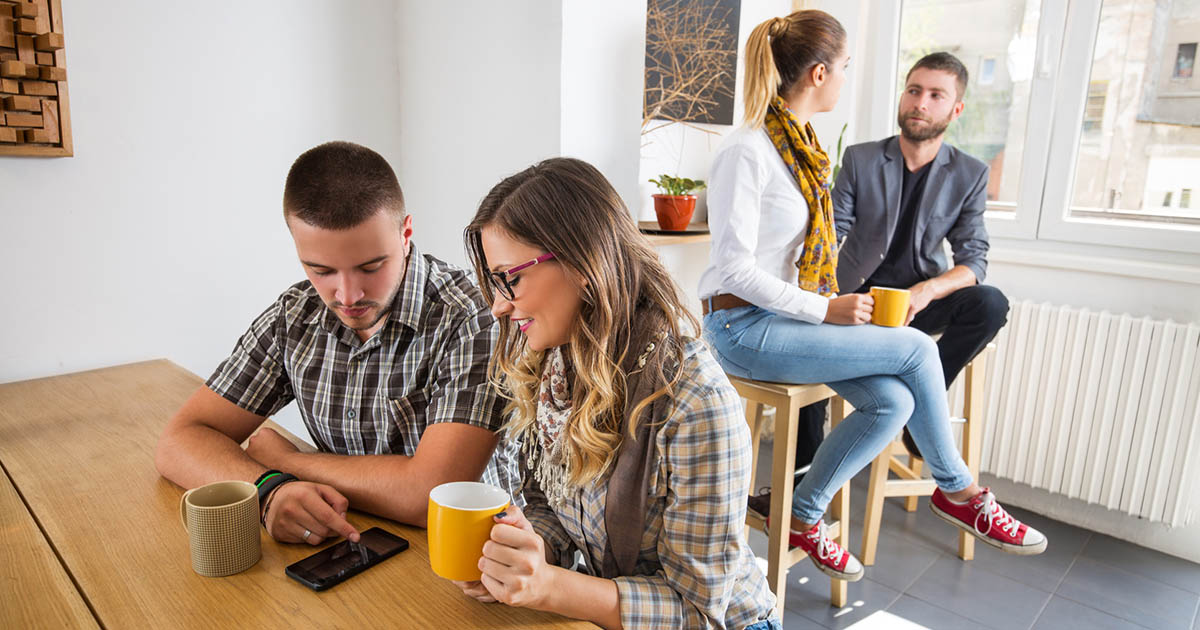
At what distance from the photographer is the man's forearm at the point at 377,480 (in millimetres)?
1035

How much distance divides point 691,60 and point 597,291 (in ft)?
6.64

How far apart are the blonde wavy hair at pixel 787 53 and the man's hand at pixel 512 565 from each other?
146cm

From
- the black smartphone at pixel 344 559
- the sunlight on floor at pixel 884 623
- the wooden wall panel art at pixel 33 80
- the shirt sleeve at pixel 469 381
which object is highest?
the wooden wall panel art at pixel 33 80

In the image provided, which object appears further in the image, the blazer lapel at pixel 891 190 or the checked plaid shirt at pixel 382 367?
the blazer lapel at pixel 891 190

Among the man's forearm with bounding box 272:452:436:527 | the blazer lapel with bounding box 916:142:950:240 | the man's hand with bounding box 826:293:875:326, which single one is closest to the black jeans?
the blazer lapel with bounding box 916:142:950:240

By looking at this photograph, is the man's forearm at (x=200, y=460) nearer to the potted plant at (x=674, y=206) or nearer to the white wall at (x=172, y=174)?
the white wall at (x=172, y=174)

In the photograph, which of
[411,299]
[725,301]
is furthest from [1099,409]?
[411,299]

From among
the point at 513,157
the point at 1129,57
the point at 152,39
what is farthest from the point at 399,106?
the point at 1129,57

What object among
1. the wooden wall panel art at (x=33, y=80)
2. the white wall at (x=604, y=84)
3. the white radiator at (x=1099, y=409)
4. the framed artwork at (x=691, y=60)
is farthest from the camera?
the framed artwork at (x=691, y=60)

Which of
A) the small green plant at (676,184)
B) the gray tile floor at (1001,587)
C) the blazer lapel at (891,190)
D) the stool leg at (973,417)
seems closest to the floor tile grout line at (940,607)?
the gray tile floor at (1001,587)

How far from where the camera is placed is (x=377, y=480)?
106cm

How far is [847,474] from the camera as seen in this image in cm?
200

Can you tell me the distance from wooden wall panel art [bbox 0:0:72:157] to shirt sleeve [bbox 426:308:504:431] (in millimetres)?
1163

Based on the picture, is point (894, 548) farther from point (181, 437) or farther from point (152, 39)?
point (152, 39)
